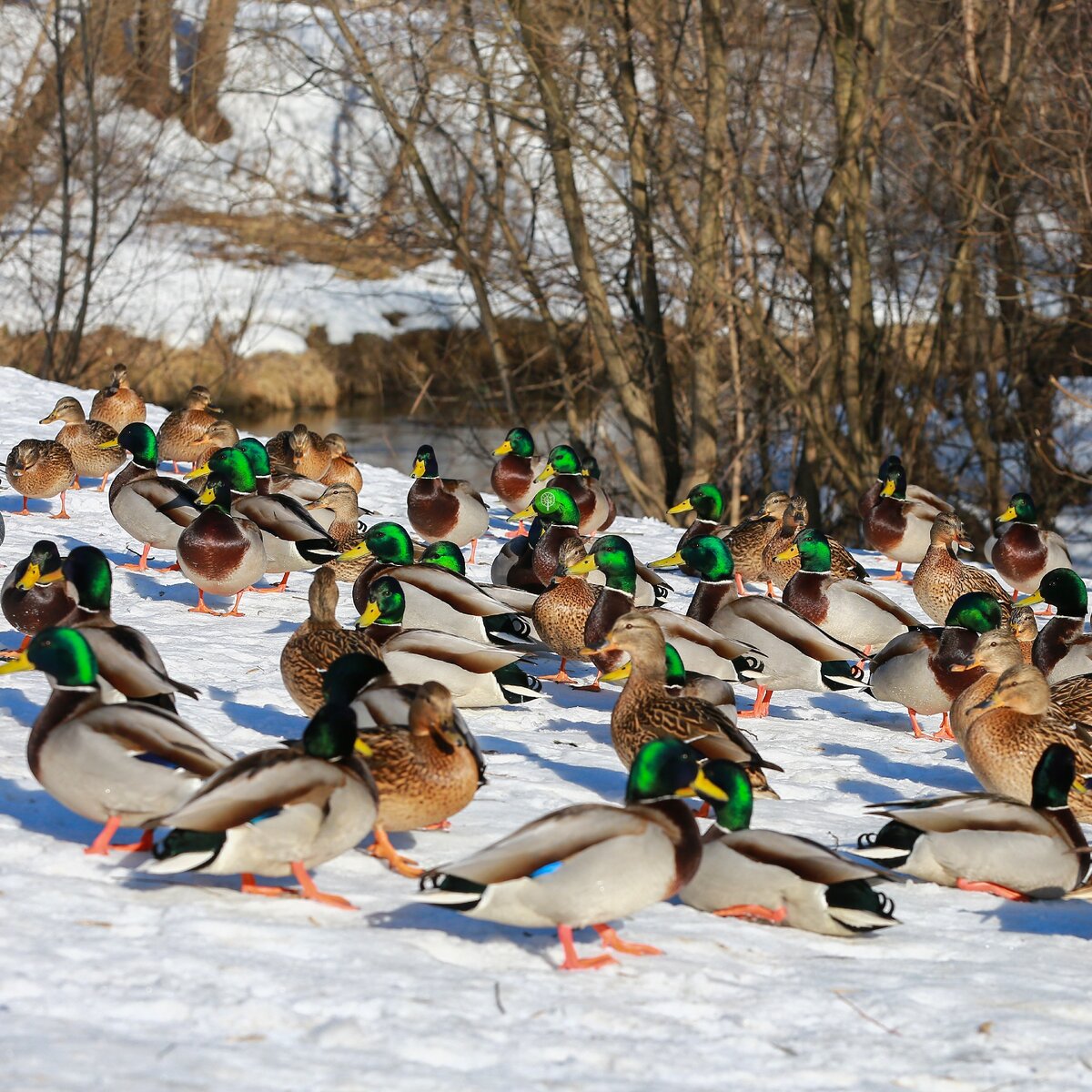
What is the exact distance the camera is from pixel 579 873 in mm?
3672

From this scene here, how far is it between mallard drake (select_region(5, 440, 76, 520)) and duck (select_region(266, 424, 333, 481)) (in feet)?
5.93

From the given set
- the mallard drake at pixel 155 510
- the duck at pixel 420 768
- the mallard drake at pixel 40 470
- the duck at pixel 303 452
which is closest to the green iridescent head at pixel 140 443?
the mallard drake at pixel 40 470

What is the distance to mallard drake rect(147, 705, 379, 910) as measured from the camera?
3717 mm

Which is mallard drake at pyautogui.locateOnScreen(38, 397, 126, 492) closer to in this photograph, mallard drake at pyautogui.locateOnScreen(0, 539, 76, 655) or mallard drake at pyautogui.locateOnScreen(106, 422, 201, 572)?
mallard drake at pyautogui.locateOnScreen(106, 422, 201, 572)

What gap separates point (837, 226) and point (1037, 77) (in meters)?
2.51

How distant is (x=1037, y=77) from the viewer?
1586 centimetres

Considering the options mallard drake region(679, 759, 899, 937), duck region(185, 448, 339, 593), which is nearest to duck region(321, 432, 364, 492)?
duck region(185, 448, 339, 593)

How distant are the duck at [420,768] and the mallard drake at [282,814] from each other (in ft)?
0.88

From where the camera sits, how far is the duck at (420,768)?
4.47 metres

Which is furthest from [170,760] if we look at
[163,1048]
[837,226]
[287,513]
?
[837,226]

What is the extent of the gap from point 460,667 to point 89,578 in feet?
4.77

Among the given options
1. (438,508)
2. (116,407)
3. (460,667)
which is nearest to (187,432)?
(116,407)

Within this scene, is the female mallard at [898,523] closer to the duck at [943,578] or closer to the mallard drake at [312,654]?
the duck at [943,578]

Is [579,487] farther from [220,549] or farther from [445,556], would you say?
[220,549]
